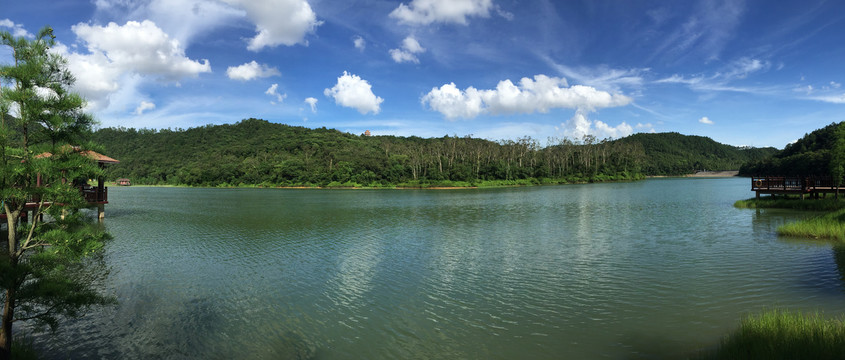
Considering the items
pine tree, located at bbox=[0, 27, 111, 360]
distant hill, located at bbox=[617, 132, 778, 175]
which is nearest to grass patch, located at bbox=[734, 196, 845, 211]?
pine tree, located at bbox=[0, 27, 111, 360]

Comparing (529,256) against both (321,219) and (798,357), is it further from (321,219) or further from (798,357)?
(321,219)

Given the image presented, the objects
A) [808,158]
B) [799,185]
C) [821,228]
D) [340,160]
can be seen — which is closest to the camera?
[821,228]

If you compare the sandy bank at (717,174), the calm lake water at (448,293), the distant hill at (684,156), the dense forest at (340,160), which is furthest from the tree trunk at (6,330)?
the sandy bank at (717,174)

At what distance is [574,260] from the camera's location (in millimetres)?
13867

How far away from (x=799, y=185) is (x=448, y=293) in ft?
112

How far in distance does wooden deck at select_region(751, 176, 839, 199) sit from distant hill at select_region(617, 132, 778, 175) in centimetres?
12416

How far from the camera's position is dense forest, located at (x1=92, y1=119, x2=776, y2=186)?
9494 centimetres

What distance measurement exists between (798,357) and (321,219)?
2515 cm

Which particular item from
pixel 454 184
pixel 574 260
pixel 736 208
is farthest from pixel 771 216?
pixel 454 184

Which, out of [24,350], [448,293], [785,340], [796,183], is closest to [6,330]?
[24,350]

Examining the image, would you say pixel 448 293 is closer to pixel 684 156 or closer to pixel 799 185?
pixel 799 185

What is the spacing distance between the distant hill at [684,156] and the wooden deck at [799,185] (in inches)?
4888

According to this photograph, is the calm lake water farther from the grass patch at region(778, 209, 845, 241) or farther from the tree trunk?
the tree trunk

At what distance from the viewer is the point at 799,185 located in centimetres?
3011
